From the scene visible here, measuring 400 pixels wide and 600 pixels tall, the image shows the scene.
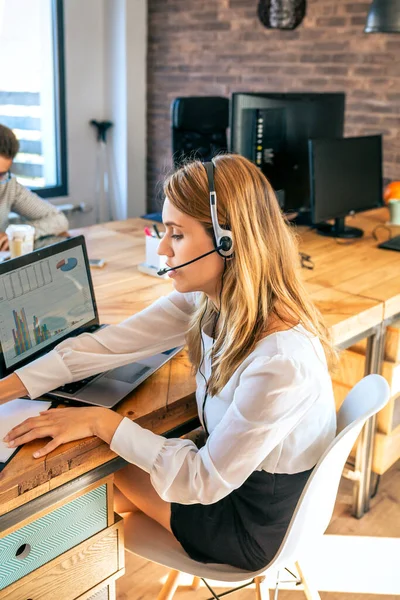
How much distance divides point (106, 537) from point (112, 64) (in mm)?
4221

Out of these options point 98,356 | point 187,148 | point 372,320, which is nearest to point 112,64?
point 187,148

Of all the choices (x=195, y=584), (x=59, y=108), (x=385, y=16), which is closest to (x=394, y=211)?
(x=385, y=16)

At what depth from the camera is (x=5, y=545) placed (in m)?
1.13

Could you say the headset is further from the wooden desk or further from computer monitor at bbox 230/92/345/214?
computer monitor at bbox 230/92/345/214

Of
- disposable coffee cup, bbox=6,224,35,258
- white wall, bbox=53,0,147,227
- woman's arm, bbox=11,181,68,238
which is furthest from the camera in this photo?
white wall, bbox=53,0,147,227

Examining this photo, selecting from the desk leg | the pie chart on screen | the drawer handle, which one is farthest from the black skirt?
the desk leg

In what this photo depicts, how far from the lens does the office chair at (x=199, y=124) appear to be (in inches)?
136

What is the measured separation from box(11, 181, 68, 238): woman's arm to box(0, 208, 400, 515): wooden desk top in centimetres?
12

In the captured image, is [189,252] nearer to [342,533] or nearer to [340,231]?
[342,533]

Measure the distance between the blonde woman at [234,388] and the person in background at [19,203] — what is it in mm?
1381

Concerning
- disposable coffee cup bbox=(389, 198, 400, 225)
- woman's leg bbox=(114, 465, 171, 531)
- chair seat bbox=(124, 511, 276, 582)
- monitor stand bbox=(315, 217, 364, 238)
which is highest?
disposable coffee cup bbox=(389, 198, 400, 225)

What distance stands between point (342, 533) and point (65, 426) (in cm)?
134

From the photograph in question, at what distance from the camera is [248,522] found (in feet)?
4.29

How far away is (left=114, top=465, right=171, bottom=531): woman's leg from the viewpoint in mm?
1399
